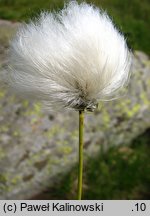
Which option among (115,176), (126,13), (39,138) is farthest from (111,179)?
(126,13)

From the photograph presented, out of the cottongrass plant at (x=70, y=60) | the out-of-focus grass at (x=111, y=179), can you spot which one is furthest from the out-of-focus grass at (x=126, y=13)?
the cottongrass plant at (x=70, y=60)

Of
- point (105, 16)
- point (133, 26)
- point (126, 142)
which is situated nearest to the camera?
point (105, 16)

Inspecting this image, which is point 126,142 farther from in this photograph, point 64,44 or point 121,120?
point 64,44

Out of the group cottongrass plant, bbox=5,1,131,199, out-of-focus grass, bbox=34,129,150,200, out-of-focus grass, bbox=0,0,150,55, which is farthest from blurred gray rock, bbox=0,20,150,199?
out-of-focus grass, bbox=0,0,150,55

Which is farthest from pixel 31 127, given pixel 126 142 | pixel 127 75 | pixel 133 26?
pixel 133 26

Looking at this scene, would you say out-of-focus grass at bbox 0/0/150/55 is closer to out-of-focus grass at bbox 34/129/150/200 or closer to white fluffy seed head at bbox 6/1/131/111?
out-of-focus grass at bbox 34/129/150/200
